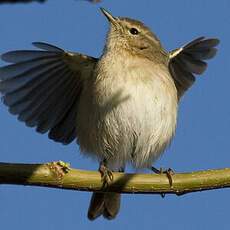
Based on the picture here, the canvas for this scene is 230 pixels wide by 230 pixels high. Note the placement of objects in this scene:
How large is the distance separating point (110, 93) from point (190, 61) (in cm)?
170

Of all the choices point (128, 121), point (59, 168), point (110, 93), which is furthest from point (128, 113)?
point (59, 168)

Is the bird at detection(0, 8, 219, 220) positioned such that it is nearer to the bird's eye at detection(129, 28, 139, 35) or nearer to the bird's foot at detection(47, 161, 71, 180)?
the bird's eye at detection(129, 28, 139, 35)

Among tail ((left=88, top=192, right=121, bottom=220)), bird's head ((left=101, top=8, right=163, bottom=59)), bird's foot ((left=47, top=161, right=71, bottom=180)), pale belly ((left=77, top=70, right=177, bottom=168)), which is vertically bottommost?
tail ((left=88, top=192, right=121, bottom=220))

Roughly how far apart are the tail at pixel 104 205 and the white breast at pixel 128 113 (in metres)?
0.30

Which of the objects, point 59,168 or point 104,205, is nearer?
point 59,168

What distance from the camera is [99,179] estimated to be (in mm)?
2414

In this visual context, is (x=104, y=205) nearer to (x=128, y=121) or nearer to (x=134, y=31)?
(x=128, y=121)

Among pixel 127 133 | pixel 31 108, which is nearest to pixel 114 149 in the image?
pixel 127 133

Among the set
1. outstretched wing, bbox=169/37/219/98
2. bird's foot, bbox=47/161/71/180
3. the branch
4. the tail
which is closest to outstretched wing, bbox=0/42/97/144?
the tail

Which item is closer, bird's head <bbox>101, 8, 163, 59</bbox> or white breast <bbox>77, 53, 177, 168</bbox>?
white breast <bbox>77, 53, 177, 168</bbox>

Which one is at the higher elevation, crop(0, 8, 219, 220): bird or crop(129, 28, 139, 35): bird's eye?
crop(129, 28, 139, 35): bird's eye

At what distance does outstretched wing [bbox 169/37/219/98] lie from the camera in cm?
525

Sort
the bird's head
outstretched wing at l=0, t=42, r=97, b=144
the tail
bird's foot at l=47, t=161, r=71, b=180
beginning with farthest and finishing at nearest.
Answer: outstretched wing at l=0, t=42, r=97, b=144, the bird's head, the tail, bird's foot at l=47, t=161, r=71, b=180

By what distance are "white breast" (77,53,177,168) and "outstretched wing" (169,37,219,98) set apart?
99cm
